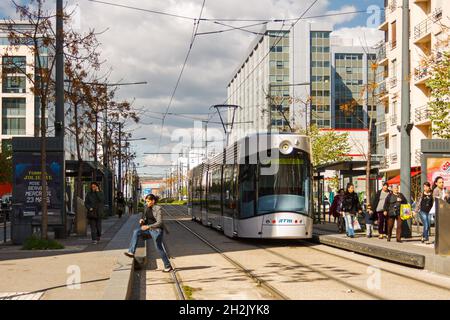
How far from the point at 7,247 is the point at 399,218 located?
10.5 metres

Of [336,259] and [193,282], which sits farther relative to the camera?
[336,259]

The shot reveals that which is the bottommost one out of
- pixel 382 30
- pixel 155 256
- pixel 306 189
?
pixel 155 256

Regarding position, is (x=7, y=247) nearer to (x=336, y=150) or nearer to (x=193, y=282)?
(x=193, y=282)

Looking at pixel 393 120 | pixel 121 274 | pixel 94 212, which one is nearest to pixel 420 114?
pixel 393 120

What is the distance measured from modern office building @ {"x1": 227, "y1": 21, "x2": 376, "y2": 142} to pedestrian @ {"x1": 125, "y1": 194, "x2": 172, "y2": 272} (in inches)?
2714

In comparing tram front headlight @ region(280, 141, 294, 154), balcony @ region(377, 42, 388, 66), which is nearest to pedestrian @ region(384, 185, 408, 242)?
tram front headlight @ region(280, 141, 294, 154)

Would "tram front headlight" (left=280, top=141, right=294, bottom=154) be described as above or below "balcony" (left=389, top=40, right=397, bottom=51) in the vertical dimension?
below

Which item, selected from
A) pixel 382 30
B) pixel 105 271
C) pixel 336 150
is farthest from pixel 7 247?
pixel 382 30

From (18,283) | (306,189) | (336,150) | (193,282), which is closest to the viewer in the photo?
(18,283)

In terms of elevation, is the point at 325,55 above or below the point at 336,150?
above

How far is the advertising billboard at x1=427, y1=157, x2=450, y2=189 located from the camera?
23938 mm

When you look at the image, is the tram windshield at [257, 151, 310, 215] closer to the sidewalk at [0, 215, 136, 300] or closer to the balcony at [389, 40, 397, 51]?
the sidewalk at [0, 215, 136, 300]

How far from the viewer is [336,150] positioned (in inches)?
2224

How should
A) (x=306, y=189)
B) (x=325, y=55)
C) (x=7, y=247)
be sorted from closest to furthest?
(x=7, y=247), (x=306, y=189), (x=325, y=55)
